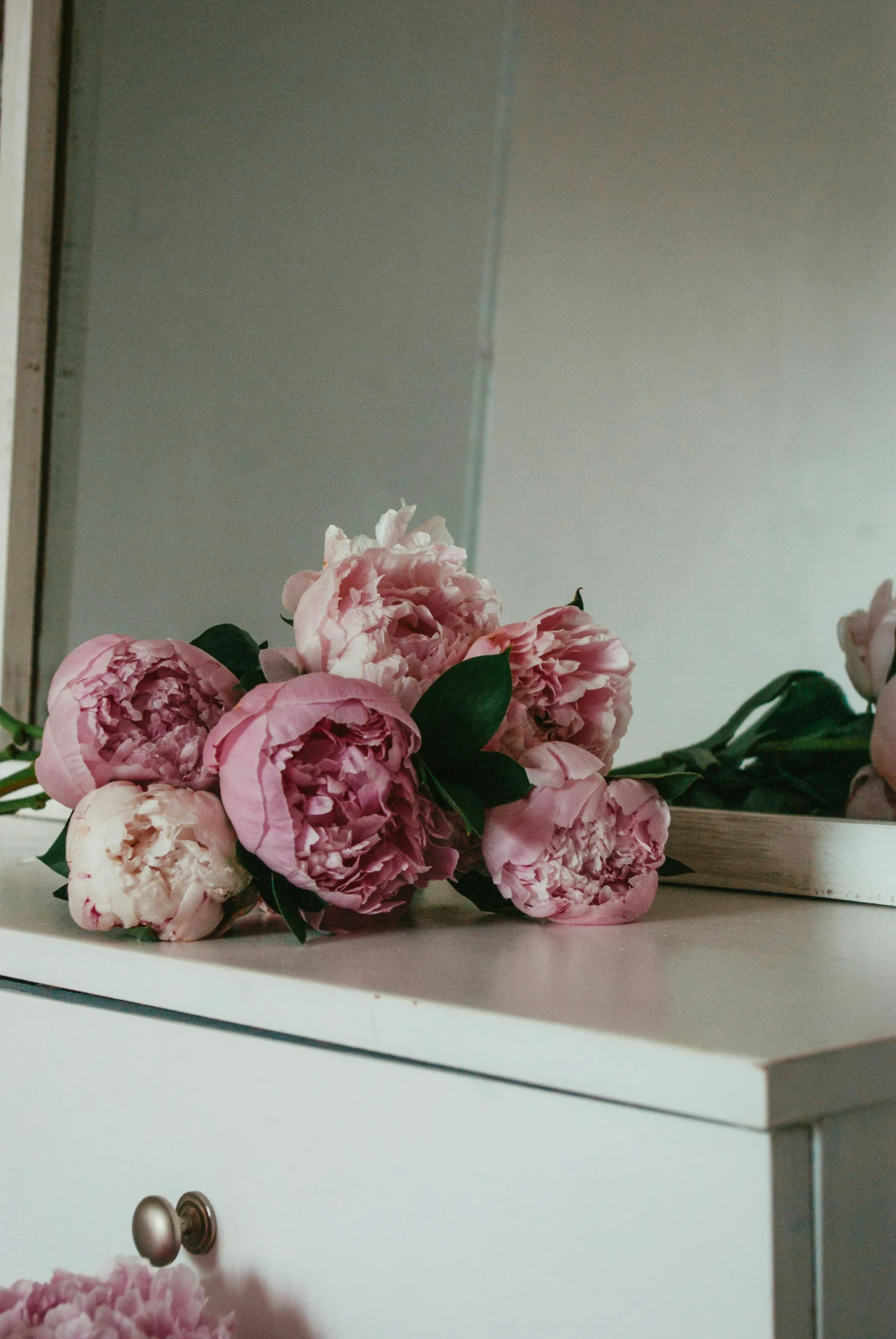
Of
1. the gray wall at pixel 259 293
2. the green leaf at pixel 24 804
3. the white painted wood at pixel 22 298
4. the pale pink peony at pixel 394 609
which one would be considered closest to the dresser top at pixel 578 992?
the pale pink peony at pixel 394 609

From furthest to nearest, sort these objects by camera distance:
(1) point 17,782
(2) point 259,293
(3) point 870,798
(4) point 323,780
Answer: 1. (2) point 259,293
2. (1) point 17,782
3. (3) point 870,798
4. (4) point 323,780

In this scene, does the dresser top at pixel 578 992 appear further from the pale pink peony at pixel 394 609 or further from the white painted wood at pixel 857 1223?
the pale pink peony at pixel 394 609

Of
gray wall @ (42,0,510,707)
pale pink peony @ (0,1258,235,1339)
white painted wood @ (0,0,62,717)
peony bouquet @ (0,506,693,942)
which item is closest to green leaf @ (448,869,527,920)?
peony bouquet @ (0,506,693,942)

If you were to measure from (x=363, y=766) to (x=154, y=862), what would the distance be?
0.09 metres

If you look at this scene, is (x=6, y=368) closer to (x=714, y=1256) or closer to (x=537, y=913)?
(x=537, y=913)

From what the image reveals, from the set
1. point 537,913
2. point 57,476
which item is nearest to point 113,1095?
point 537,913

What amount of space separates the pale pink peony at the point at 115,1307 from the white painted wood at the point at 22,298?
2.43 feet

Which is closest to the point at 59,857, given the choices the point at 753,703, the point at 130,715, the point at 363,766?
the point at 130,715

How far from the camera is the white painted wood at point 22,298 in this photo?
104 centimetres

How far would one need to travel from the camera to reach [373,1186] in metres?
0.37

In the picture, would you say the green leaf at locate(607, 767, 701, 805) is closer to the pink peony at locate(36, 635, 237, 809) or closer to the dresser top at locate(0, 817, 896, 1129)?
the dresser top at locate(0, 817, 896, 1129)

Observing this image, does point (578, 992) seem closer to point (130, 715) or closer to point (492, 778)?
point (492, 778)

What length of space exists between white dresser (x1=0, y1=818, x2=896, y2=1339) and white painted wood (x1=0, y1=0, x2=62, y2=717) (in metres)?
0.61

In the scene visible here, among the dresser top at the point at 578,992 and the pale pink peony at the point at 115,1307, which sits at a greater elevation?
the dresser top at the point at 578,992
